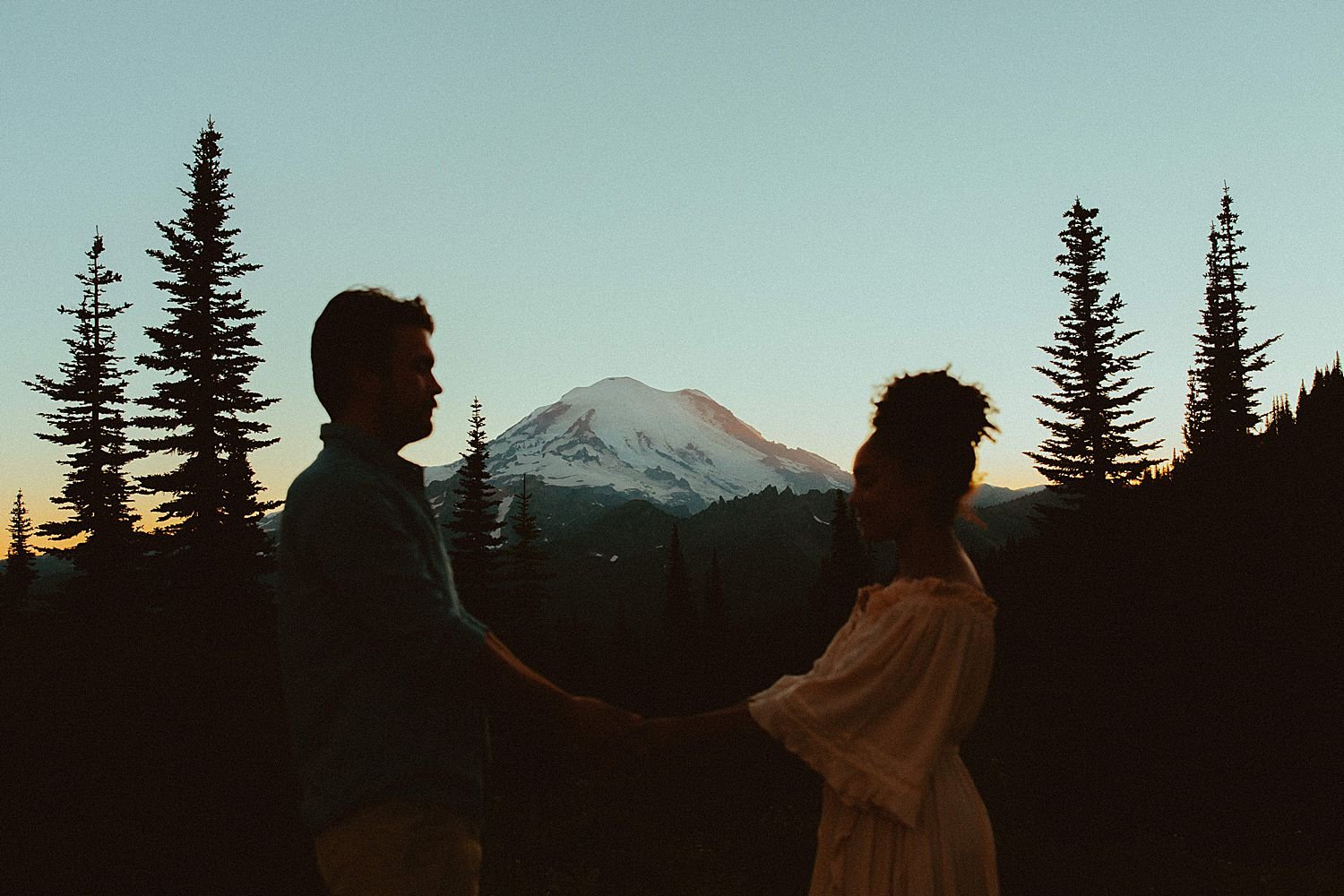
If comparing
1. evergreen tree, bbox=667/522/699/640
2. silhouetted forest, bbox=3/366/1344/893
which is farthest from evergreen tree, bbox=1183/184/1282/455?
evergreen tree, bbox=667/522/699/640

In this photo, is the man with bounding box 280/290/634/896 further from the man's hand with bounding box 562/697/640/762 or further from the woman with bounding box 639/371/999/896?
the woman with bounding box 639/371/999/896

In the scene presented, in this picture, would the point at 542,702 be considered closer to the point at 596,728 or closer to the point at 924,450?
the point at 596,728

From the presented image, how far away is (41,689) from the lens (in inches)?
491

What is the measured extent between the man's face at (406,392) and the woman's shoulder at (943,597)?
1819mm

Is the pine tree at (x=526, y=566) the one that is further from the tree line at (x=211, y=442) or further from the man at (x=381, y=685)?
the man at (x=381, y=685)

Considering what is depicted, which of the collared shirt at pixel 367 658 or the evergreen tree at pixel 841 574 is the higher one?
the collared shirt at pixel 367 658

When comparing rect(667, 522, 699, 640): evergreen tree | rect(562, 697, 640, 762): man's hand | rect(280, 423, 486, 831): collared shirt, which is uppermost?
rect(280, 423, 486, 831): collared shirt

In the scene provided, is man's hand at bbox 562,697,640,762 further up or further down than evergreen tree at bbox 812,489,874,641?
further up

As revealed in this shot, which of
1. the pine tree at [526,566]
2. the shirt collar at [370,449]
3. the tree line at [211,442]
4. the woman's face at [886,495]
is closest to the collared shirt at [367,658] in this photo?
the shirt collar at [370,449]

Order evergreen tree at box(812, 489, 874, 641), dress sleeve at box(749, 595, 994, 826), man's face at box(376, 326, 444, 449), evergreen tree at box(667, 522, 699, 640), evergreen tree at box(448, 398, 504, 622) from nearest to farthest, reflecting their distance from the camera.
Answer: dress sleeve at box(749, 595, 994, 826), man's face at box(376, 326, 444, 449), evergreen tree at box(448, 398, 504, 622), evergreen tree at box(812, 489, 874, 641), evergreen tree at box(667, 522, 699, 640)

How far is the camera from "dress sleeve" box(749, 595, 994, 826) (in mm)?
3195

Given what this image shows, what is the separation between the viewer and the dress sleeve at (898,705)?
3.20m

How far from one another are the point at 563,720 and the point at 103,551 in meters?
40.5

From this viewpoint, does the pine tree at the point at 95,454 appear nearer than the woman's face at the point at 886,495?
No
